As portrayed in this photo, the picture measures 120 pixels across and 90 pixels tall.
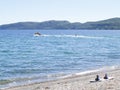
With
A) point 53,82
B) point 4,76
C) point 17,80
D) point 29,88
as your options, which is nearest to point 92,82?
point 53,82

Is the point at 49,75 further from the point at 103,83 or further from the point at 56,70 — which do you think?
the point at 103,83

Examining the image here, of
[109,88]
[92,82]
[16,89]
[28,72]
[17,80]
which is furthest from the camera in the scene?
[28,72]

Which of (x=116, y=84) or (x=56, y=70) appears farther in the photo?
(x=56, y=70)

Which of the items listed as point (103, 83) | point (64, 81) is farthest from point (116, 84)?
point (64, 81)

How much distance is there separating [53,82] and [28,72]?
815 cm

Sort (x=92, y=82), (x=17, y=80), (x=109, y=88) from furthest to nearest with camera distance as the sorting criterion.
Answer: (x=17, y=80), (x=92, y=82), (x=109, y=88)

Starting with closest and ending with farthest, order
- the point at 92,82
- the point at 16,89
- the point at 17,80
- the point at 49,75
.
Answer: the point at 16,89, the point at 92,82, the point at 17,80, the point at 49,75

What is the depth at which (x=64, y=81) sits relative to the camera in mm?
27297

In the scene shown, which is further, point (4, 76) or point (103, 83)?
point (4, 76)

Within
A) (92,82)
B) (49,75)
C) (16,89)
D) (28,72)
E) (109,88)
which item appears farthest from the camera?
(28,72)

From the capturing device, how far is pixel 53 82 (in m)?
26.9

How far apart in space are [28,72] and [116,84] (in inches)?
500

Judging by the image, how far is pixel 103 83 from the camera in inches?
980

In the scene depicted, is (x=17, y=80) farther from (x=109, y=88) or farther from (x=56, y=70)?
(x=109, y=88)
